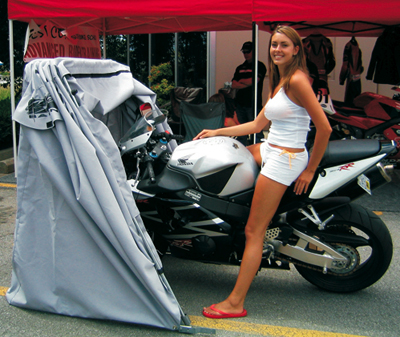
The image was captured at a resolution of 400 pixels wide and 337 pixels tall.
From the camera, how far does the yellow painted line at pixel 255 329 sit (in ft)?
9.00

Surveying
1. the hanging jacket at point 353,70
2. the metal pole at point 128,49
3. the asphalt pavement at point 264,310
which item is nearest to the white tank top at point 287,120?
the asphalt pavement at point 264,310

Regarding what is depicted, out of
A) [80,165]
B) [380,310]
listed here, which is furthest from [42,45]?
[380,310]

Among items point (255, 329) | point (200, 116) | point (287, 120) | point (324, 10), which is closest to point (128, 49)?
point (200, 116)

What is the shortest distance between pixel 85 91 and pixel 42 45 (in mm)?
4237

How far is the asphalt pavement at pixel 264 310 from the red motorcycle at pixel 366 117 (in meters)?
3.42

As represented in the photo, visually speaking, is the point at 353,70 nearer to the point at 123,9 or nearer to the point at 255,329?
the point at 123,9

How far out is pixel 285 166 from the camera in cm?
279

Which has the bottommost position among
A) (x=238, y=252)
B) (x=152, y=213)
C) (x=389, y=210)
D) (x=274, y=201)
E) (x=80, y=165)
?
(x=389, y=210)

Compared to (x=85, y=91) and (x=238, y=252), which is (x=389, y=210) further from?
(x=85, y=91)

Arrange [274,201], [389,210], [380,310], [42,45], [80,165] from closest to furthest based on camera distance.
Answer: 1. [80,165]
2. [274,201]
3. [380,310]
4. [389,210]
5. [42,45]

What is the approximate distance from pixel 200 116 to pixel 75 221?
4.87 meters

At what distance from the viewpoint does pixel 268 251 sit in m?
3.03

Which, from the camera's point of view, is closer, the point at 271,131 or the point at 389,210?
the point at 271,131

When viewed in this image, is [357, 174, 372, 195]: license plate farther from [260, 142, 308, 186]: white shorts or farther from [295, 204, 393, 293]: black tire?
[260, 142, 308, 186]: white shorts
